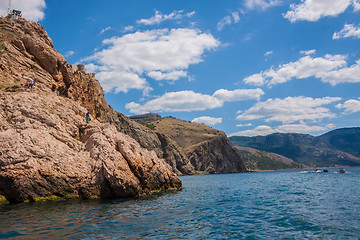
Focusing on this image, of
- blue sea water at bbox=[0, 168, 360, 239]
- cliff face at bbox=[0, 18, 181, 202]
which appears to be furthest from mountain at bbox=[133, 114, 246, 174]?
blue sea water at bbox=[0, 168, 360, 239]

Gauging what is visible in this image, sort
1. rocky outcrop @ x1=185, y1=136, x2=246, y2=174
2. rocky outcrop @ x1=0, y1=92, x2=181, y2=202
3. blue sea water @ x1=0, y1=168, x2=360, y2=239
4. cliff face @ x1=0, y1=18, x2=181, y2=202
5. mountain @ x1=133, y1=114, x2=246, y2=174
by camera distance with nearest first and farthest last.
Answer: blue sea water @ x1=0, y1=168, x2=360, y2=239
rocky outcrop @ x1=0, y1=92, x2=181, y2=202
cliff face @ x1=0, y1=18, x2=181, y2=202
mountain @ x1=133, y1=114, x2=246, y2=174
rocky outcrop @ x1=185, y1=136, x2=246, y2=174

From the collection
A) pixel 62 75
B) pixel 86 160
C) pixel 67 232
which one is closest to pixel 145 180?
pixel 86 160

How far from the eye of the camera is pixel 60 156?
22.4m

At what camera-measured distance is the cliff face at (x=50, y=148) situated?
20.0 metres

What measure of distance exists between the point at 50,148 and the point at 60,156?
1163 millimetres

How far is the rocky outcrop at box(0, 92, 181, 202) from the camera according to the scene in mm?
19750

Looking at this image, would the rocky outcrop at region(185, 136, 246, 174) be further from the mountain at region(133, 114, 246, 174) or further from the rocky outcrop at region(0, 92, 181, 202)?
the rocky outcrop at region(0, 92, 181, 202)

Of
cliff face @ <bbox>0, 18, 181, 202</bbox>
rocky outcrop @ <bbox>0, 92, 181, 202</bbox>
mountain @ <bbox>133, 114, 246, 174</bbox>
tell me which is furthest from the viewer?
mountain @ <bbox>133, 114, 246, 174</bbox>

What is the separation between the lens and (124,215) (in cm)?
1519

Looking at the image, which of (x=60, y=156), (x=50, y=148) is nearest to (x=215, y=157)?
(x=60, y=156)

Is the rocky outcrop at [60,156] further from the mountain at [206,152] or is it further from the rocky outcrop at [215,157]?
the rocky outcrop at [215,157]

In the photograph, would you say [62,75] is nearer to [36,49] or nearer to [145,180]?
[36,49]

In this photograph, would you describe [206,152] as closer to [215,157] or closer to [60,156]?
[215,157]

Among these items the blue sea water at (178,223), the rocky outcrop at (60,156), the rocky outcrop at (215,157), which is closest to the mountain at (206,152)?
the rocky outcrop at (215,157)
